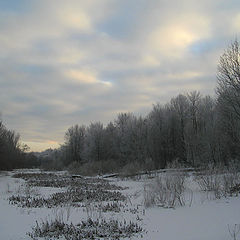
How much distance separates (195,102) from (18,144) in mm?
69988

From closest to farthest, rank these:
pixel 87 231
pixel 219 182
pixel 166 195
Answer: pixel 87 231 → pixel 166 195 → pixel 219 182

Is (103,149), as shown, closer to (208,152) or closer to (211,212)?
(208,152)

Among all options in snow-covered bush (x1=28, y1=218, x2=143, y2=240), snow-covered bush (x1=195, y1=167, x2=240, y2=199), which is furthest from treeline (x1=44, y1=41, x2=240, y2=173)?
snow-covered bush (x1=28, y1=218, x2=143, y2=240)

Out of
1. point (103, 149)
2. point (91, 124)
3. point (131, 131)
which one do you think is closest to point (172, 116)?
point (131, 131)

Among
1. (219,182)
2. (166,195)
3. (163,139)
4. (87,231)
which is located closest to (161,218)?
(166,195)

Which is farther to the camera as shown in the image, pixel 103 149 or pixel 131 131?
pixel 103 149

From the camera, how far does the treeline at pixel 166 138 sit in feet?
149

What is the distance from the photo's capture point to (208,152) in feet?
157

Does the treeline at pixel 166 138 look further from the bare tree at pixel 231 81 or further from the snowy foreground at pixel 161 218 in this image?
the snowy foreground at pixel 161 218

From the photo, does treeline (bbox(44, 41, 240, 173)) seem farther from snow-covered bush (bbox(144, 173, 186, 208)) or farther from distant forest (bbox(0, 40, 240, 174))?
snow-covered bush (bbox(144, 173, 186, 208))

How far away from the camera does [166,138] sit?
198ft

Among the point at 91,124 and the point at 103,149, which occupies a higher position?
the point at 91,124

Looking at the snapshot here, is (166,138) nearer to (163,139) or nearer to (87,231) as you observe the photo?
(163,139)

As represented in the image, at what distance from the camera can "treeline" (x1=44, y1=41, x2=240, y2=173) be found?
149ft
